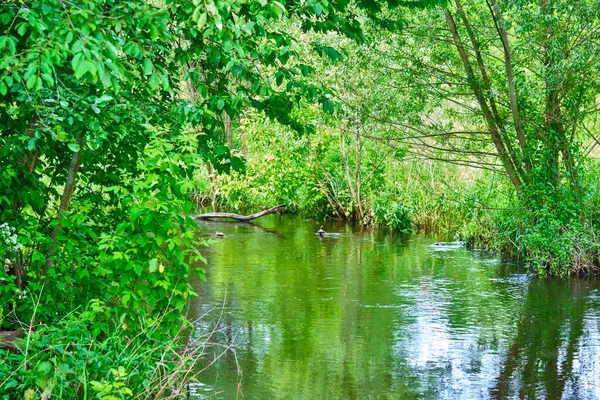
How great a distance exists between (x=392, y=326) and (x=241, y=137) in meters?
15.1

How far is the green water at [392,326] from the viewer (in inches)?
314

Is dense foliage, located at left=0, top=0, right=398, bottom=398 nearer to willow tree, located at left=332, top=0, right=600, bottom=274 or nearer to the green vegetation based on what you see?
the green vegetation

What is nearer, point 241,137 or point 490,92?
point 490,92

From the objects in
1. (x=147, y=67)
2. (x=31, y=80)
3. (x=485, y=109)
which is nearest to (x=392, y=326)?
(x=485, y=109)

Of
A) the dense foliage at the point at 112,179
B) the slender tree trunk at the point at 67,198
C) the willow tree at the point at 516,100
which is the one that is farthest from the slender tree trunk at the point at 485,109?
the slender tree trunk at the point at 67,198

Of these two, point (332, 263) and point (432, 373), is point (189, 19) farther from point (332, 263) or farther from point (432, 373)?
point (332, 263)

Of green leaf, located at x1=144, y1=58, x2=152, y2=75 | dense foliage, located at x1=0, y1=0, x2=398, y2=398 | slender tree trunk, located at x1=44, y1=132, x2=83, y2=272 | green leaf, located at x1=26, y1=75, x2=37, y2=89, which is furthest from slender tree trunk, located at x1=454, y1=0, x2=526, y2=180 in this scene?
green leaf, located at x1=26, y1=75, x2=37, y2=89

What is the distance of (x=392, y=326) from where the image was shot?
408 inches

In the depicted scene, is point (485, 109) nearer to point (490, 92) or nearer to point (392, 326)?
point (490, 92)

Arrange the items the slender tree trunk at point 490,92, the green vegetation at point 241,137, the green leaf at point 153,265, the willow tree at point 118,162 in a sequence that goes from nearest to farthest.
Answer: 1. the green vegetation at point 241,137
2. the willow tree at point 118,162
3. the green leaf at point 153,265
4. the slender tree trunk at point 490,92

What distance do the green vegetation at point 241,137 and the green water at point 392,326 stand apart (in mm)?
1069

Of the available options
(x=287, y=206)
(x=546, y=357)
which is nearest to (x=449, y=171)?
(x=287, y=206)

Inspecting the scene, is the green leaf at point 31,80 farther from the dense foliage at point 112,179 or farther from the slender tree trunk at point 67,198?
the slender tree trunk at point 67,198

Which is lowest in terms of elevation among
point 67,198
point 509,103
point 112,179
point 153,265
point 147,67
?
point 153,265
